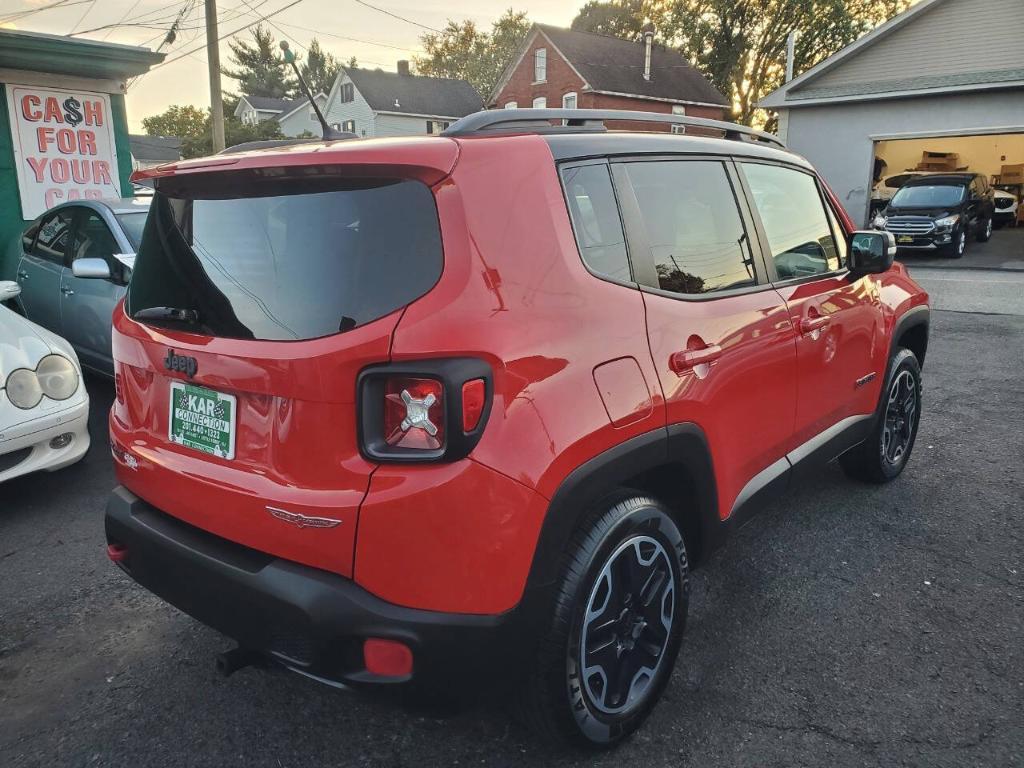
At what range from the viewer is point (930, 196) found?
17.7 metres

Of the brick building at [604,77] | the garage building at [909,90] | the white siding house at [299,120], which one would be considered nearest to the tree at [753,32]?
the brick building at [604,77]

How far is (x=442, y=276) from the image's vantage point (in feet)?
6.08

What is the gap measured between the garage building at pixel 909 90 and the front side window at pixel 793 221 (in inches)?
706

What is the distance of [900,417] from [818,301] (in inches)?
59.9

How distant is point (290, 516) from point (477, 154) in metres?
1.05

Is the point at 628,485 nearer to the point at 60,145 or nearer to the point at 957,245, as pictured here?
the point at 60,145

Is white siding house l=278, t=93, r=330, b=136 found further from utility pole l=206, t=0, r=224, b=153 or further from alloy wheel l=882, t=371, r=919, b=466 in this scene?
alloy wheel l=882, t=371, r=919, b=466

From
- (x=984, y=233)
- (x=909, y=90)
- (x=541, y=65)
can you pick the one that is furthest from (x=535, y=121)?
(x=541, y=65)

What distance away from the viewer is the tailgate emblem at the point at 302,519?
73.1 inches

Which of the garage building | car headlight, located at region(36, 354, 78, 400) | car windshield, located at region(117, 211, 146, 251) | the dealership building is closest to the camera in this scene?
car headlight, located at region(36, 354, 78, 400)

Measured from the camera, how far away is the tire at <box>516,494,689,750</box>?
2.05m

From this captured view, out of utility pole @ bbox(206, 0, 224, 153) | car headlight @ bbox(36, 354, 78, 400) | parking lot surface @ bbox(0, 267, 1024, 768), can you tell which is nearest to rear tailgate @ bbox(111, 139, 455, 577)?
parking lot surface @ bbox(0, 267, 1024, 768)

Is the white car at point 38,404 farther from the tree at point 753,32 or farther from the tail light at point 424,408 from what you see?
the tree at point 753,32

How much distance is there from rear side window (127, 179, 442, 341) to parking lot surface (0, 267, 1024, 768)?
1.02 meters
